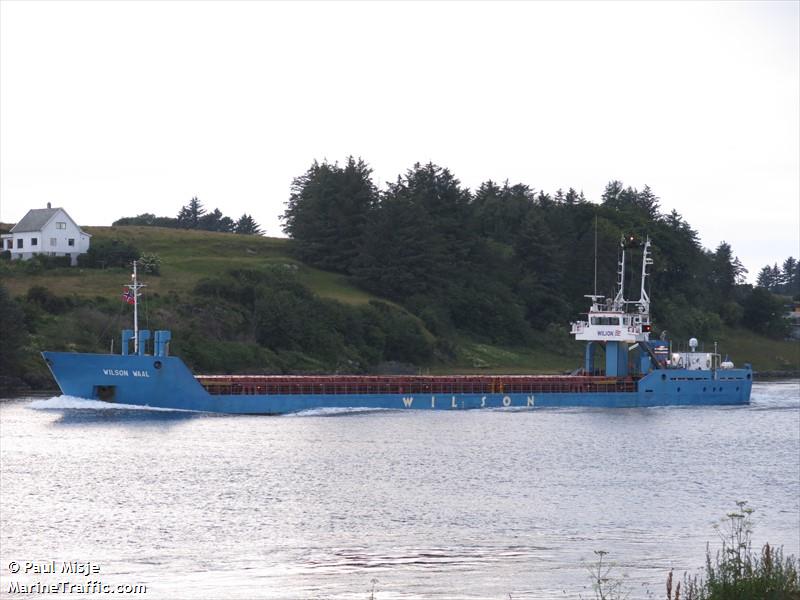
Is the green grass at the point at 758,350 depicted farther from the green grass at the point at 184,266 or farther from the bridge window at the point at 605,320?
the bridge window at the point at 605,320

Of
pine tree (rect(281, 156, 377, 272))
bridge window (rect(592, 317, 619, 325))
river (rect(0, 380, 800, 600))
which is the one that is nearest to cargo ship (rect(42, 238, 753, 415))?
bridge window (rect(592, 317, 619, 325))

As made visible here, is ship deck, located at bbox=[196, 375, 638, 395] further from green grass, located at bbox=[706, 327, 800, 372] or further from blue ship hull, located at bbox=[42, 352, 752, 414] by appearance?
green grass, located at bbox=[706, 327, 800, 372]

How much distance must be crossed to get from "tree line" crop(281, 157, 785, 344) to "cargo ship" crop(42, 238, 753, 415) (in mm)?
38504

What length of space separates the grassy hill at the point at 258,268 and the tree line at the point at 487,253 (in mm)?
2662

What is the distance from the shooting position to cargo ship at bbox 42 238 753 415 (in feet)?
203

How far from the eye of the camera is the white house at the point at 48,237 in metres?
106

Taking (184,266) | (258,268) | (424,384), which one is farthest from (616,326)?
(184,266)

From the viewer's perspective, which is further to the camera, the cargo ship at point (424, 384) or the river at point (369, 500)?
the cargo ship at point (424, 384)

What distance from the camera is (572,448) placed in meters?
52.5

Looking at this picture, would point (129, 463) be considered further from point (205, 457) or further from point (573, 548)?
point (573, 548)

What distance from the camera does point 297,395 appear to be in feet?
217

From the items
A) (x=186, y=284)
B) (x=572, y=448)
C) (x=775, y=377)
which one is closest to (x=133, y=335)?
(x=572, y=448)

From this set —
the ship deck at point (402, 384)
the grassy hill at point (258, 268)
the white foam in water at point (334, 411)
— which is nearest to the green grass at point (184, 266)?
the grassy hill at point (258, 268)

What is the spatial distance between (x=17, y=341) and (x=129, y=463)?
35.6 metres
